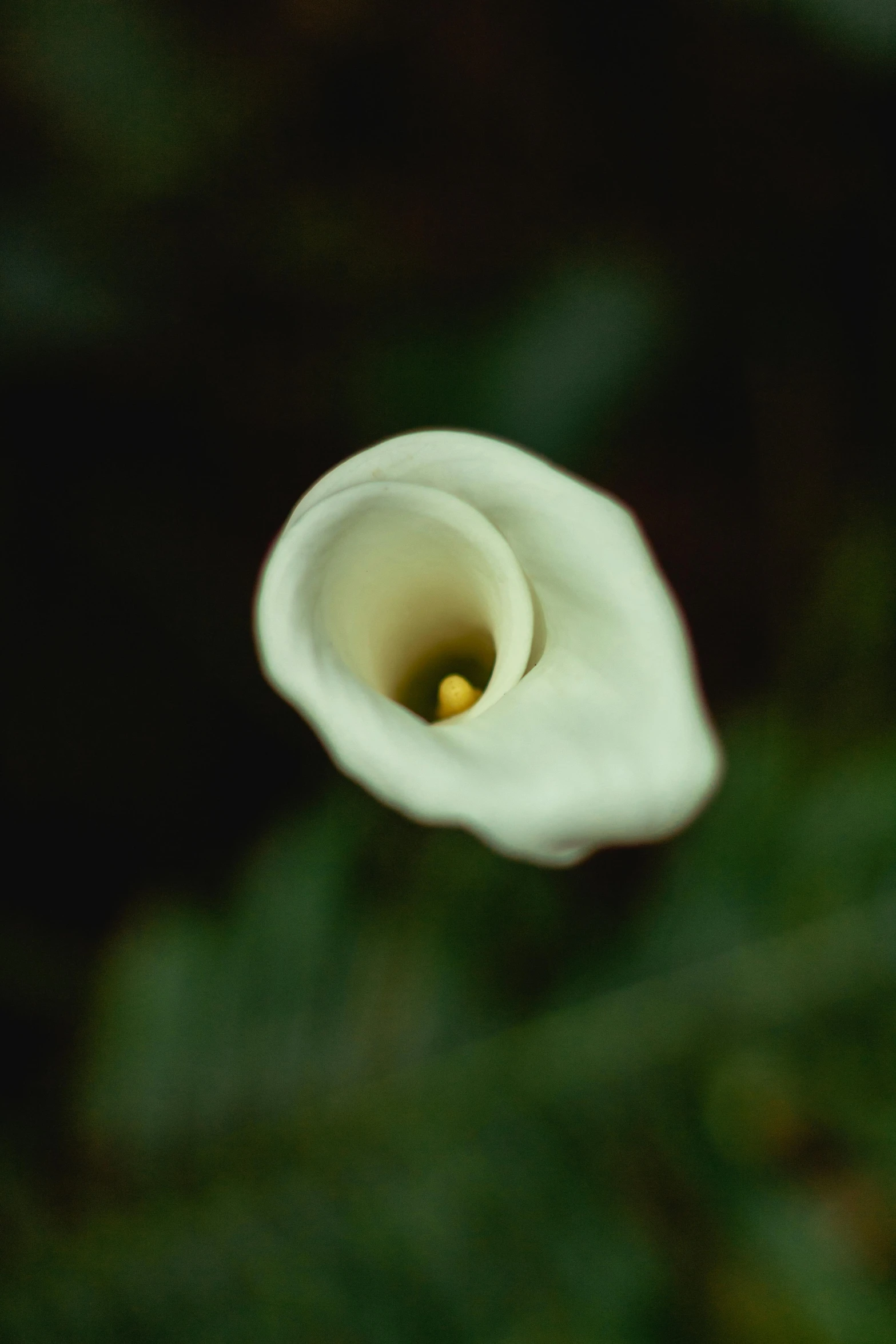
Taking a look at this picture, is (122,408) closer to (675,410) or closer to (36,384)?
(36,384)

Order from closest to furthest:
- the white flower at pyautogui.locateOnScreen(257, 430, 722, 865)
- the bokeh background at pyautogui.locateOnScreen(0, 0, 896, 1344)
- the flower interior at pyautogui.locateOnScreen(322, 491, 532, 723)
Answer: the white flower at pyautogui.locateOnScreen(257, 430, 722, 865) < the flower interior at pyautogui.locateOnScreen(322, 491, 532, 723) < the bokeh background at pyautogui.locateOnScreen(0, 0, 896, 1344)

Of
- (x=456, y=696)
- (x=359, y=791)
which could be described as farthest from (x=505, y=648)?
(x=359, y=791)

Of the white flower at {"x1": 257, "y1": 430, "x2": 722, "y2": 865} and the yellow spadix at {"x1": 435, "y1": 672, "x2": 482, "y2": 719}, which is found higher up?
the white flower at {"x1": 257, "y1": 430, "x2": 722, "y2": 865}

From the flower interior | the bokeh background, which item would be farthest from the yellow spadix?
the bokeh background

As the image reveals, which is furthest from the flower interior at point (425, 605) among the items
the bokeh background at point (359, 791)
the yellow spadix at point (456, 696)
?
the bokeh background at point (359, 791)

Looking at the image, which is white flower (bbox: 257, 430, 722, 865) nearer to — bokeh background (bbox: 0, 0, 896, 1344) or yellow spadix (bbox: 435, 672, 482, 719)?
yellow spadix (bbox: 435, 672, 482, 719)

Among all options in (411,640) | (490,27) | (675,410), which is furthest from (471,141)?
(411,640)

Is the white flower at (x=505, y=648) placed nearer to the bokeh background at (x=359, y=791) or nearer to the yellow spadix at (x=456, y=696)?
the yellow spadix at (x=456, y=696)
